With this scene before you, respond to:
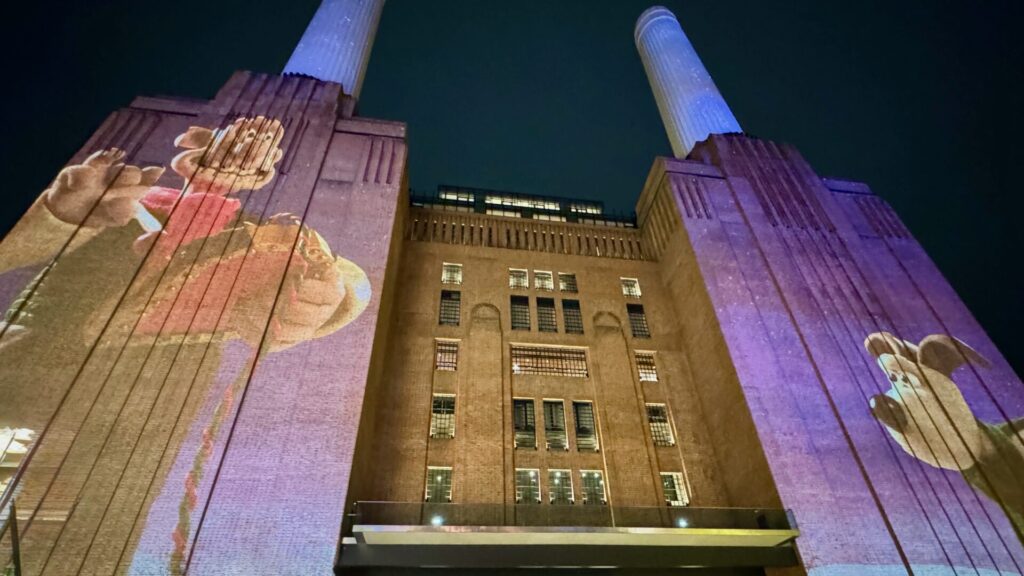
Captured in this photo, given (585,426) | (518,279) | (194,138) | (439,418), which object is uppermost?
(194,138)

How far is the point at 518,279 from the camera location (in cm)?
2725

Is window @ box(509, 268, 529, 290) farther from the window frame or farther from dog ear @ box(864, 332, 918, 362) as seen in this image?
dog ear @ box(864, 332, 918, 362)

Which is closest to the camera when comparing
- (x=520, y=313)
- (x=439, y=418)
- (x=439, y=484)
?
(x=439, y=484)

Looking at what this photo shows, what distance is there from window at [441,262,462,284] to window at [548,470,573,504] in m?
10.5

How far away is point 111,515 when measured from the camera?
1364cm

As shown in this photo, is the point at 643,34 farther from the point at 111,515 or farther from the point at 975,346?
the point at 111,515

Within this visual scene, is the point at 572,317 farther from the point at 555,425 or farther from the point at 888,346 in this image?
the point at 888,346

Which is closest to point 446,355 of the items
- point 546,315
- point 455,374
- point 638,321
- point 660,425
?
point 455,374

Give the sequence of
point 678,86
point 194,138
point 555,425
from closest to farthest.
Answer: point 555,425 < point 194,138 < point 678,86

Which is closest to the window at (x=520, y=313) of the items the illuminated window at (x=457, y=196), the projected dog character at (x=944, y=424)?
the illuminated window at (x=457, y=196)

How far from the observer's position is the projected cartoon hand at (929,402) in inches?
760

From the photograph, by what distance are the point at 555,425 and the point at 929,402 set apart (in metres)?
14.4

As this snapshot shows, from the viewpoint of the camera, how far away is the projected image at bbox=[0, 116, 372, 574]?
14336 mm

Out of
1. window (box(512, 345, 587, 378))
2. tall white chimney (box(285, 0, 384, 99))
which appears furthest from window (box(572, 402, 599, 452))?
tall white chimney (box(285, 0, 384, 99))
